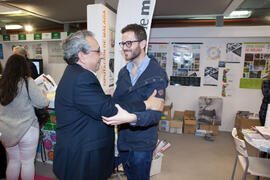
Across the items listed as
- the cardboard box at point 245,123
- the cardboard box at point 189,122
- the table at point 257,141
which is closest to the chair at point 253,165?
the table at point 257,141

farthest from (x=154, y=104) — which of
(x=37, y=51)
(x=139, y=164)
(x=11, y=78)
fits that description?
(x=37, y=51)

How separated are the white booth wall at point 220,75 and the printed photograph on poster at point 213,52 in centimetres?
8

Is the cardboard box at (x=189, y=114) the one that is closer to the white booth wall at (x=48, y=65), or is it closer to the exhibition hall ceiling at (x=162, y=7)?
the exhibition hall ceiling at (x=162, y=7)

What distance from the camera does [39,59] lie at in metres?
5.43

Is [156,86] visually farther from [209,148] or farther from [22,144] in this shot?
[209,148]

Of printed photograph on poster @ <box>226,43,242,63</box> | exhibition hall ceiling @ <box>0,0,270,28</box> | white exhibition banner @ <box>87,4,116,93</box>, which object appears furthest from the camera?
printed photograph on poster @ <box>226,43,242,63</box>

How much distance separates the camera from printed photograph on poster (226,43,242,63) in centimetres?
426

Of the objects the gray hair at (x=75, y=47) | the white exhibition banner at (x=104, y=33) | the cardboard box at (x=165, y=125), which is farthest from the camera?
the cardboard box at (x=165, y=125)

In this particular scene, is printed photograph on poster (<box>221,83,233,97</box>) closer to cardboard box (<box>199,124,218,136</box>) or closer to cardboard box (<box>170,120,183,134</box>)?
cardboard box (<box>199,124,218,136</box>)

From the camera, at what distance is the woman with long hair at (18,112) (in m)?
1.70

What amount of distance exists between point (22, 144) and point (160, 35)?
3.69m

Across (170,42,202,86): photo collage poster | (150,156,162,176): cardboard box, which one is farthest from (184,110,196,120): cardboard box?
(150,156,162,176): cardboard box

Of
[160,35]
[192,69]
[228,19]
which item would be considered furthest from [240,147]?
[228,19]

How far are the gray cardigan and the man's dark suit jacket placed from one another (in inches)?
29.1
